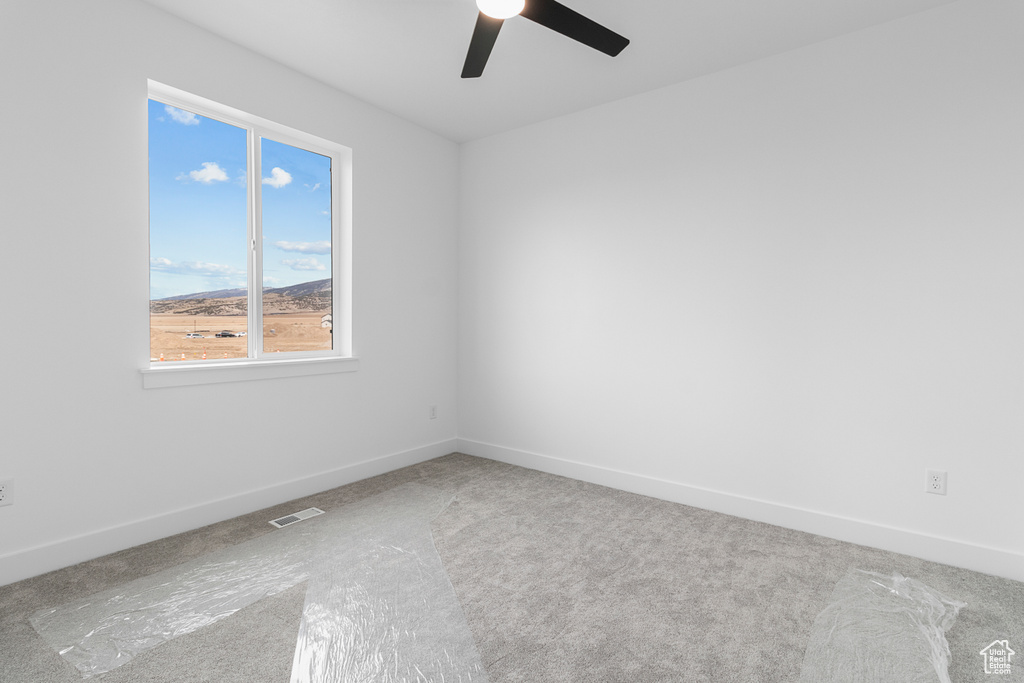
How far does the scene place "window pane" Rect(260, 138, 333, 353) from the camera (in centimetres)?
317

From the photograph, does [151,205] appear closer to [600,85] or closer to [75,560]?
[75,560]

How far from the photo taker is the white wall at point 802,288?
2.33m

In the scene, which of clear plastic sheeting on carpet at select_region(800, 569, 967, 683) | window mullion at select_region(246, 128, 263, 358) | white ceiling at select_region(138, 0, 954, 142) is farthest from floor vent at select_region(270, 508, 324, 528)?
white ceiling at select_region(138, 0, 954, 142)

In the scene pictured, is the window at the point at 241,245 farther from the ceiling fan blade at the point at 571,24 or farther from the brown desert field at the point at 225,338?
the ceiling fan blade at the point at 571,24

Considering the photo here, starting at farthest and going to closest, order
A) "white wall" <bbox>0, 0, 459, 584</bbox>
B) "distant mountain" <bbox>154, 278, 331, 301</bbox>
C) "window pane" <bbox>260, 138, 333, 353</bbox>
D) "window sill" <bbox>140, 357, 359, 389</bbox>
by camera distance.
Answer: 1. "window pane" <bbox>260, 138, 333, 353</bbox>
2. "distant mountain" <bbox>154, 278, 331, 301</bbox>
3. "window sill" <bbox>140, 357, 359, 389</bbox>
4. "white wall" <bbox>0, 0, 459, 584</bbox>

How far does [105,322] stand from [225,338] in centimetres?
64

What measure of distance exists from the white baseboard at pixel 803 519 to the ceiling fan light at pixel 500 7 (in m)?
2.70

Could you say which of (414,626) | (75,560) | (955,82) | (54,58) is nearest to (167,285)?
(54,58)

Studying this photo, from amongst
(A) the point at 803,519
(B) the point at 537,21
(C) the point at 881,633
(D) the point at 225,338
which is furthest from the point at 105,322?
(A) the point at 803,519

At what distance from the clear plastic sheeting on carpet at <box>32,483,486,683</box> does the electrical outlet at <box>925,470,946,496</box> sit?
89.5 inches

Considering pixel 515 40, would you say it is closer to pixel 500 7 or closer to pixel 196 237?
pixel 500 7

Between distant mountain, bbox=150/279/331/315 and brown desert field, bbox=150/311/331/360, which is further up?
distant mountain, bbox=150/279/331/315

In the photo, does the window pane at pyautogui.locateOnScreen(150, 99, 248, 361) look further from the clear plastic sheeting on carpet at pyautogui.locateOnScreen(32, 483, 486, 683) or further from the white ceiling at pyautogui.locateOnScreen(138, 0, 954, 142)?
the clear plastic sheeting on carpet at pyautogui.locateOnScreen(32, 483, 486, 683)

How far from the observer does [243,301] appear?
305 centimetres
